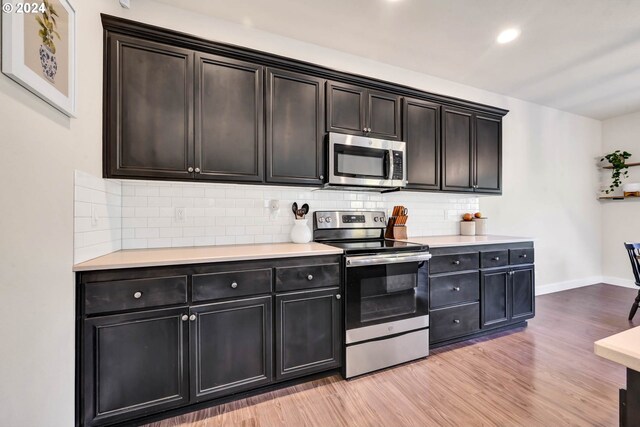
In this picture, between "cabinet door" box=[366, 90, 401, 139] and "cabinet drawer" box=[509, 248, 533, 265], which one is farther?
"cabinet drawer" box=[509, 248, 533, 265]

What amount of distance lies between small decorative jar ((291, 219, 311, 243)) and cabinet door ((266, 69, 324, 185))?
392mm

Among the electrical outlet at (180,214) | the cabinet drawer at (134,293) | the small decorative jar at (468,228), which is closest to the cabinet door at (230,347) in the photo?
the cabinet drawer at (134,293)

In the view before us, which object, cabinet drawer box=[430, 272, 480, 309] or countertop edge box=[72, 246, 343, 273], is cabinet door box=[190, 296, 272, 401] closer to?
countertop edge box=[72, 246, 343, 273]

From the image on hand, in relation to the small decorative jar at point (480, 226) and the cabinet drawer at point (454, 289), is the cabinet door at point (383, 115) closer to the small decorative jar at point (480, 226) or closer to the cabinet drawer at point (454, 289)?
the cabinet drawer at point (454, 289)

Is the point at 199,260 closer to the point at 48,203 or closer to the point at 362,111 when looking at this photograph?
the point at 48,203

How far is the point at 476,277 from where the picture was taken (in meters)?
2.69

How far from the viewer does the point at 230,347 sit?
1760 millimetres

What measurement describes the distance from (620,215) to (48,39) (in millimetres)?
7369

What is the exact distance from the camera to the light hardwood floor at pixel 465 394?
1.67 m

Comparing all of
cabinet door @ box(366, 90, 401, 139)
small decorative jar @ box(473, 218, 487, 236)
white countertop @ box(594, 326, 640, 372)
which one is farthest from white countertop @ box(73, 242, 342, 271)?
small decorative jar @ box(473, 218, 487, 236)

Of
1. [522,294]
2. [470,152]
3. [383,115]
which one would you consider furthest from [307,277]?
[522,294]

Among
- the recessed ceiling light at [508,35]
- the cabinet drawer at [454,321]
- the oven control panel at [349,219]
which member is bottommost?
the cabinet drawer at [454,321]

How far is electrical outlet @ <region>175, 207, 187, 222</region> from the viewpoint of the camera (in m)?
2.21

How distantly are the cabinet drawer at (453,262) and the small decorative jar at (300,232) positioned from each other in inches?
45.3
